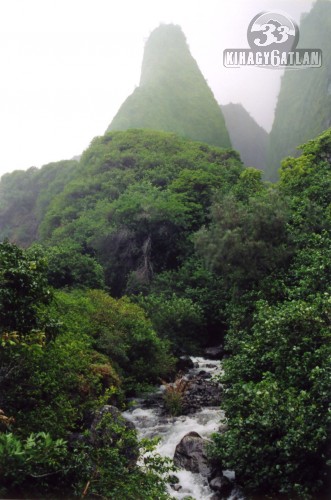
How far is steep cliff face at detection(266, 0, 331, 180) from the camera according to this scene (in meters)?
62.4

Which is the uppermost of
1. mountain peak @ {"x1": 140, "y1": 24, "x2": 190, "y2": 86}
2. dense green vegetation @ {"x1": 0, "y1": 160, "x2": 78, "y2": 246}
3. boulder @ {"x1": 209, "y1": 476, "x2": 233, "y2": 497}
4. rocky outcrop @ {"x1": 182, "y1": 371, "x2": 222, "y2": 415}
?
mountain peak @ {"x1": 140, "y1": 24, "x2": 190, "y2": 86}

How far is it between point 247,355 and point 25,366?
645 centimetres

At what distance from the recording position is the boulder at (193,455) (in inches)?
438

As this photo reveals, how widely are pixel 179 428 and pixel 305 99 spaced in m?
70.7

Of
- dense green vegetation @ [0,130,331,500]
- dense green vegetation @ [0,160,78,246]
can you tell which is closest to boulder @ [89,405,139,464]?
dense green vegetation @ [0,130,331,500]

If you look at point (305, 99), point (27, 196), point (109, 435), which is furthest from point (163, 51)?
point (109, 435)

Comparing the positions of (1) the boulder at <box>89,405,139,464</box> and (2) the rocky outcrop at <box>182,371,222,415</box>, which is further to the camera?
(2) the rocky outcrop at <box>182,371,222,415</box>

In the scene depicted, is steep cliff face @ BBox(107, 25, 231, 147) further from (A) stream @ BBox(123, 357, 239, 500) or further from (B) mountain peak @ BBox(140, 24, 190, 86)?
(A) stream @ BBox(123, 357, 239, 500)

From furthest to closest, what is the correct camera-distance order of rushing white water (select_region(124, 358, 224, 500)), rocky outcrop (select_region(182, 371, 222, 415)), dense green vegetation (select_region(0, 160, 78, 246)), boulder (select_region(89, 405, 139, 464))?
dense green vegetation (select_region(0, 160, 78, 246)), rocky outcrop (select_region(182, 371, 222, 415)), rushing white water (select_region(124, 358, 224, 500)), boulder (select_region(89, 405, 139, 464))

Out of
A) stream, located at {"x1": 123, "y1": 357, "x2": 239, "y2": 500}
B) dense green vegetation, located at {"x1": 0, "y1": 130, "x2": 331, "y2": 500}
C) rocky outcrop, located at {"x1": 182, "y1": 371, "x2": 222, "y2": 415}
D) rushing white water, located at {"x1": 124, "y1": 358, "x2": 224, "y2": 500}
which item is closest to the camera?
dense green vegetation, located at {"x1": 0, "y1": 130, "x2": 331, "y2": 500}

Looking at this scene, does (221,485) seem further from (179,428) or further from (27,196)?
(27,196)

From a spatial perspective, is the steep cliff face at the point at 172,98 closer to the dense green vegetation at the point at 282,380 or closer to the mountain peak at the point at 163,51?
the mountain peak at the point at 163,51

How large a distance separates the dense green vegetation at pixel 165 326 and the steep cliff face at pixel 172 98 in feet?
118

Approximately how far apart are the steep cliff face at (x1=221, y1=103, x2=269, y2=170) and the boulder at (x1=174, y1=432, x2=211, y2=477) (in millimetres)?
98810
